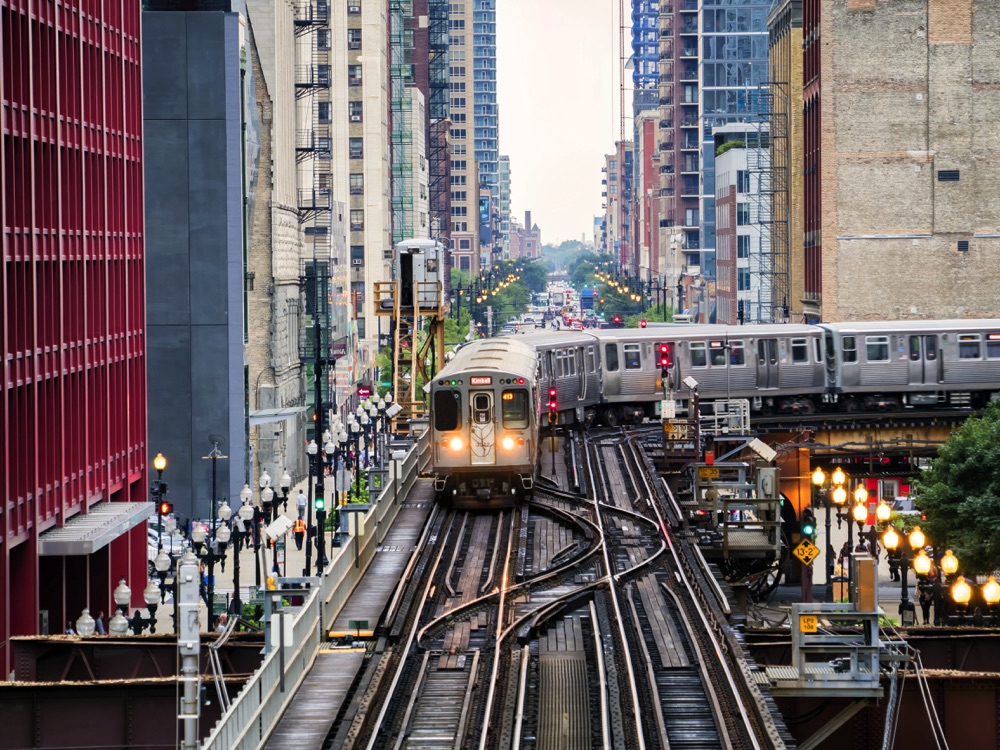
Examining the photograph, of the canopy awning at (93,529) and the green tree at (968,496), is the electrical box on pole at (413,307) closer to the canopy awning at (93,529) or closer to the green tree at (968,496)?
the canopy awning at (93,529)

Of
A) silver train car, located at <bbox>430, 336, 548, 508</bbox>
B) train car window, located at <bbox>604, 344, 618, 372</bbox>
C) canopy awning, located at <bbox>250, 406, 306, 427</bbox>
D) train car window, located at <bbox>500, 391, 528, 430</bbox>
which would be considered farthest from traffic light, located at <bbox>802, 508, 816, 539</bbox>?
canopy awning, located at <bbox>250, 406, 306, 427</bbox>

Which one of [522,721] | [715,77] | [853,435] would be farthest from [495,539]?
[715,77]

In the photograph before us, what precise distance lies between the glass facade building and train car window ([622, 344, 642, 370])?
126 m

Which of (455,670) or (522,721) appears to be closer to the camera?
(522,721)

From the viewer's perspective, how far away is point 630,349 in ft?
202

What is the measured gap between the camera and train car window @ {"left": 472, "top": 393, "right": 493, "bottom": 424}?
4178 centimetres

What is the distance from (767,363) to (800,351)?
4.16 feet

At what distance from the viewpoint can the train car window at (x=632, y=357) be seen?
61.6 m

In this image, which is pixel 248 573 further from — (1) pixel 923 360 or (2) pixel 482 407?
(1) pixel 923 360

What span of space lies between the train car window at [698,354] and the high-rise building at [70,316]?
18665 mm

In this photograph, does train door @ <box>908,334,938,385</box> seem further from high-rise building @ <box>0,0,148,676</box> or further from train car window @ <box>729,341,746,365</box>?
high-rise building @ <box>0,0,148,676</box>

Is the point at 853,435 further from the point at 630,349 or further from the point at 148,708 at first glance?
the point at 148,708

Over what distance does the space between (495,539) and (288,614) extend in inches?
539

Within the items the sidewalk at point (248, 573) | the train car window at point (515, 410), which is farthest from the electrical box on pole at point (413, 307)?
the train car window at point (515, 410)
